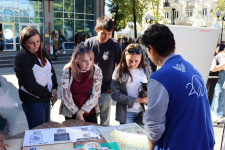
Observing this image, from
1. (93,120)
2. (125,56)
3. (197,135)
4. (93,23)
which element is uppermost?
(93,23)

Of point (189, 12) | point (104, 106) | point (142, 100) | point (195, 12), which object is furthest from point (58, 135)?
point (189, 12)

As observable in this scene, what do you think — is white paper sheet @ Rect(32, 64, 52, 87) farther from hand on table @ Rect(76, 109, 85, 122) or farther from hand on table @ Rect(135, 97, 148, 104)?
hand on table @ Rect(135, 97, 148, 104)

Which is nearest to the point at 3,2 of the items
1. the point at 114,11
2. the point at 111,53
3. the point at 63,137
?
the point at 114,11

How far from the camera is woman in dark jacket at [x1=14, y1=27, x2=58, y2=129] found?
89.0 inches

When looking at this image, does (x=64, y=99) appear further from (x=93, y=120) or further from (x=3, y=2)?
(x=3, y=2)

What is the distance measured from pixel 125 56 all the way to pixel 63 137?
1.29m

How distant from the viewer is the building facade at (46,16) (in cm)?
1645

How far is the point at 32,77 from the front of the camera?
2289mm

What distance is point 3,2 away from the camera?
16.0 metres

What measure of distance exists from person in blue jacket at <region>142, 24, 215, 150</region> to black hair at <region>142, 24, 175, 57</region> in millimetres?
89

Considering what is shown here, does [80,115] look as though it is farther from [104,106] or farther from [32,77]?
[104,106]

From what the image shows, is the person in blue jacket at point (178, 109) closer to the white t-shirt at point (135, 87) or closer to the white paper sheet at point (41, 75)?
the white t-shirt at point (135, 87)

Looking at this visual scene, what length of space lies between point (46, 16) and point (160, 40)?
1718 centimetres

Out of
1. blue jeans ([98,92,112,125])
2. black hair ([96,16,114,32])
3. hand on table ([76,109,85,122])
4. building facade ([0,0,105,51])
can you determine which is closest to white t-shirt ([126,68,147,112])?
blue jeans ([98,92,112,125])
